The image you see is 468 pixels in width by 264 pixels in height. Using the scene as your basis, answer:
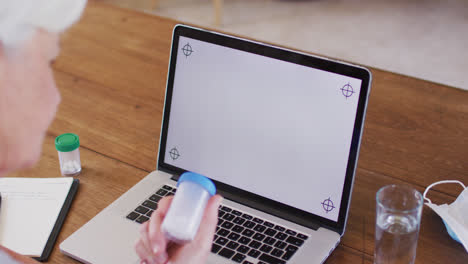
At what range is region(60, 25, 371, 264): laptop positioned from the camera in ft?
2.95

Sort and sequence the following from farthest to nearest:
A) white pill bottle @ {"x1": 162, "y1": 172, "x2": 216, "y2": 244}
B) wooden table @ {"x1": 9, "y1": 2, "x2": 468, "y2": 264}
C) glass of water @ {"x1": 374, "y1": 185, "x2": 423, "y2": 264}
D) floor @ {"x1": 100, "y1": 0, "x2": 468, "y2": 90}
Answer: floor @ {"x1": 100, "y1": 0, "x2": 468, "y2": 90}
wooden table @ {"x1": 9, "y1": 2, "x2": 468, "y2": 264}
glass of water @ {"x1": 374, "y1": 185, "x2": 423, "y2": 264}
white pill bottle @ {"x1": 162, "y1": 172, "x2": 216, "y2": 244}

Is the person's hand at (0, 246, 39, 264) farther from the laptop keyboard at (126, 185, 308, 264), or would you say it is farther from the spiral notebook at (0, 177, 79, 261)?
the laptop keyboard at (126, 185, 308, 264)

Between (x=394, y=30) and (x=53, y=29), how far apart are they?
3245 millimetres

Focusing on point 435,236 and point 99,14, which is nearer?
point 435,236

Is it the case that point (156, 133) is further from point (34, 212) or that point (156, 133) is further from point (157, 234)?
point (157, 234)

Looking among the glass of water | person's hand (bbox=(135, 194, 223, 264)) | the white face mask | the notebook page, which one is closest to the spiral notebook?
the notebook page

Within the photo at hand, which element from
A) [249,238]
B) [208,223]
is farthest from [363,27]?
[208,223]

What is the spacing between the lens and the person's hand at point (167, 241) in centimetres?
74

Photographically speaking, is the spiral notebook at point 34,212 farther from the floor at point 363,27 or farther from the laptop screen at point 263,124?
the floor at point 363,27

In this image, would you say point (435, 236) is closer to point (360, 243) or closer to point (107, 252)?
point (360, 243)

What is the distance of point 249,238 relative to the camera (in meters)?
0.92

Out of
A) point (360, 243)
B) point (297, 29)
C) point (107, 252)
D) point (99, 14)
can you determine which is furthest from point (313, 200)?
point (297, 29)

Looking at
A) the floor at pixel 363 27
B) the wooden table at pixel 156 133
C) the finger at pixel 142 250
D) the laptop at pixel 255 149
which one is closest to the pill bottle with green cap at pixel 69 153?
the wooden table at pixel 156 133

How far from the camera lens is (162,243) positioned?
74 centimetres
